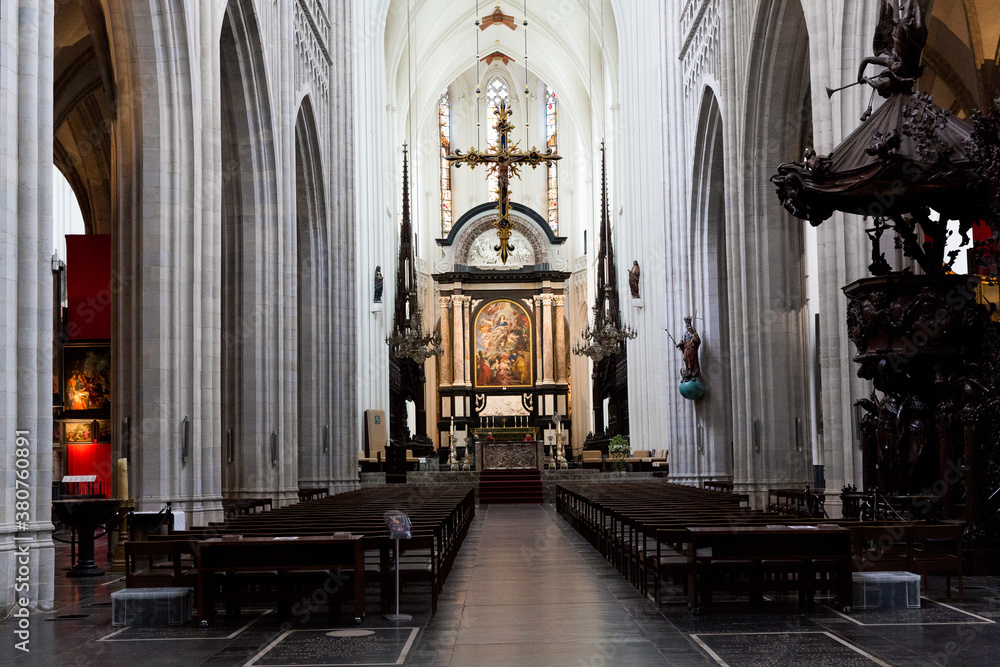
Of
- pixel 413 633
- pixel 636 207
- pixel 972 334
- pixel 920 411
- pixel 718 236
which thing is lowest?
pixel 413 633

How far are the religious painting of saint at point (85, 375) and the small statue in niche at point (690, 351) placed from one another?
38.5ft

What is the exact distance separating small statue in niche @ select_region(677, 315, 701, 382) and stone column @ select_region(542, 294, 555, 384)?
82.0 ft

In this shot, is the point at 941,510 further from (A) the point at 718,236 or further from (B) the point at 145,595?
(A) the point at 718,236

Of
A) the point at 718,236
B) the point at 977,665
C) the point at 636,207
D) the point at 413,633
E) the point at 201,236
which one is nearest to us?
the point at 977,665

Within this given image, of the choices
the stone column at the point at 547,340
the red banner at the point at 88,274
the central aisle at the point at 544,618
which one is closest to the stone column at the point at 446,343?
the stone column at the point at 547,340

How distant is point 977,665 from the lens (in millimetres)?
5688

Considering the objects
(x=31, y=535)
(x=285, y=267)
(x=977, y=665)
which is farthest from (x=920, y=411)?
(x=285, y=267)

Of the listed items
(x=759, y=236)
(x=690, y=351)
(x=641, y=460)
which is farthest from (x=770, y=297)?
(x=641, y=460)

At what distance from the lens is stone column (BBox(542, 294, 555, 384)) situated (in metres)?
48.1

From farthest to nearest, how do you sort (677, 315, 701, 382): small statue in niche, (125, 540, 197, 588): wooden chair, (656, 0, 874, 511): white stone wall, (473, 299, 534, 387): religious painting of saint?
(473, 299, 534, 387): religious painting of saint, (677, 315, 701, 382): small statue in niche, (656, 0, 874, 511): white stone wall, (125, 540, 197, 588): wooden chair

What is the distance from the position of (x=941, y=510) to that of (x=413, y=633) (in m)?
5.26

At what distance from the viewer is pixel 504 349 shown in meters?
48.7

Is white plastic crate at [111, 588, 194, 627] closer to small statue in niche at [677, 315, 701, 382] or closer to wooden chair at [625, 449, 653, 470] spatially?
small statue in niche at [677, 315, 701, 382]

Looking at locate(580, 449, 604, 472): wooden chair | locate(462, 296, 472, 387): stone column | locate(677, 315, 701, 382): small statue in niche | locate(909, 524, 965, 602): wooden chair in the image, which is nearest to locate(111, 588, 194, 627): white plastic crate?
locate(909, 524, 965, 602): wooden chair
